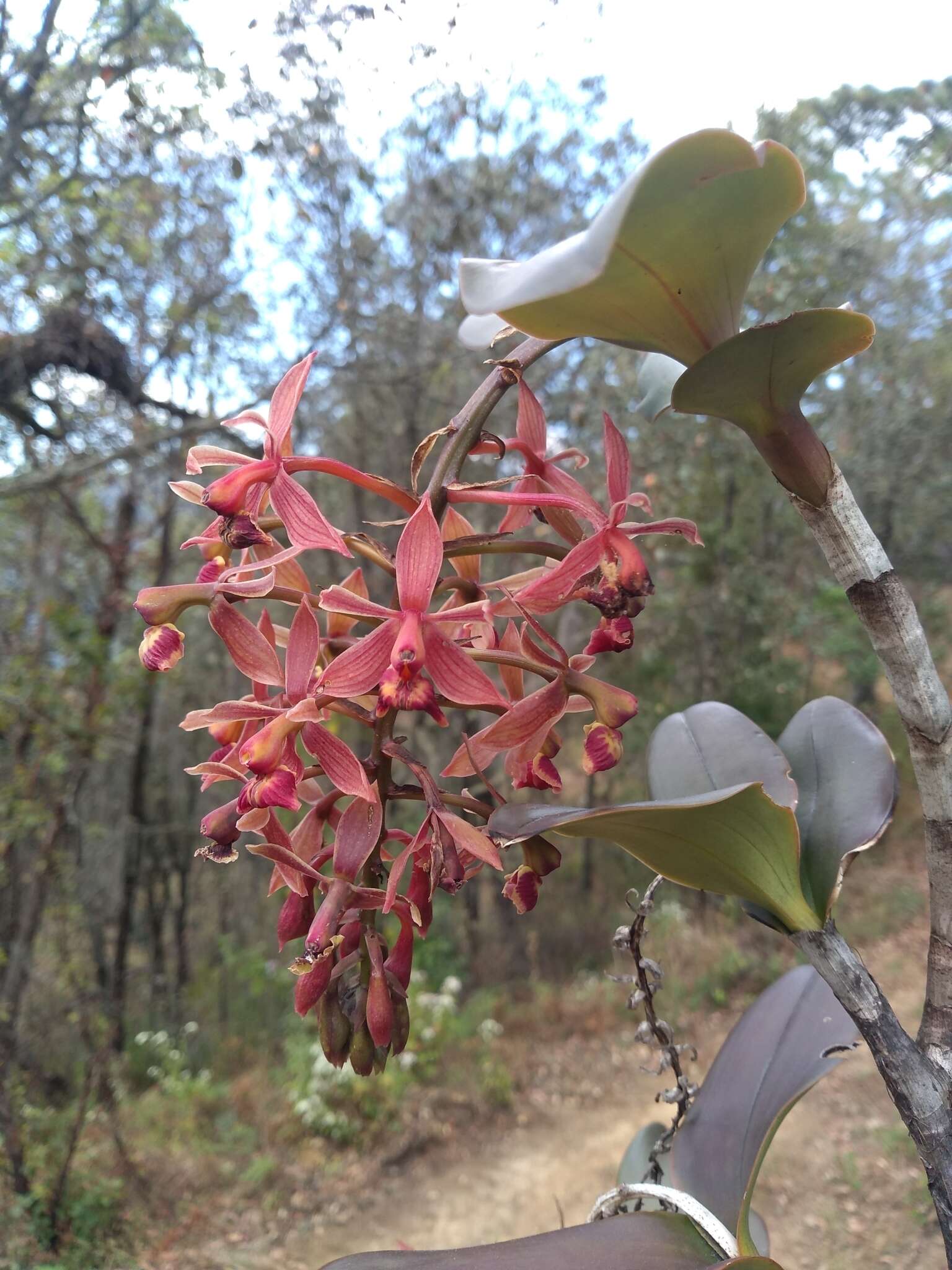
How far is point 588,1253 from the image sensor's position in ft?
1.83

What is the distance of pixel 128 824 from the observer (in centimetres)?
467

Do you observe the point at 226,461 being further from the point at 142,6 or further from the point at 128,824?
the point at 128,824

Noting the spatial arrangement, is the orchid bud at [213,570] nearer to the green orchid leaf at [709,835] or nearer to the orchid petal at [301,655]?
the orchid petal at [301,655]

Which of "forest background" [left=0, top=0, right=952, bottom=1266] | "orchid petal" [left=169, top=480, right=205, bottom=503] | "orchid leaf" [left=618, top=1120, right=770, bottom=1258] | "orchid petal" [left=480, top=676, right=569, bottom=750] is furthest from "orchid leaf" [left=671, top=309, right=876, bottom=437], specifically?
"forest background" [left=0, top=0, right=952, bottom=1266]

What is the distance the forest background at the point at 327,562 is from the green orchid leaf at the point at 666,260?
7.61 ft

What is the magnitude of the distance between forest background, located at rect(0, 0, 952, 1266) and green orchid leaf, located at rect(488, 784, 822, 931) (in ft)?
7.75

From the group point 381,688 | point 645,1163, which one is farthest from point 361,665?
point 645,1163

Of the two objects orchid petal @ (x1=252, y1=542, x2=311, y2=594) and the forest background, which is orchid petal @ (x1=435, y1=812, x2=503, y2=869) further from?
the forest background

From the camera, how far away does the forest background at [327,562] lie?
3.28 metres

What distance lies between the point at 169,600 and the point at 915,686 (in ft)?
1.84

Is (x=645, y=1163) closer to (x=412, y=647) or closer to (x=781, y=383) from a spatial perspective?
(x=412, y=647)

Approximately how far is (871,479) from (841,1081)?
421 cm

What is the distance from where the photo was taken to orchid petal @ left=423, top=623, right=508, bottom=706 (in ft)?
1.98

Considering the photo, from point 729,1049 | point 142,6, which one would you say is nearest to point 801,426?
point 729,1049
